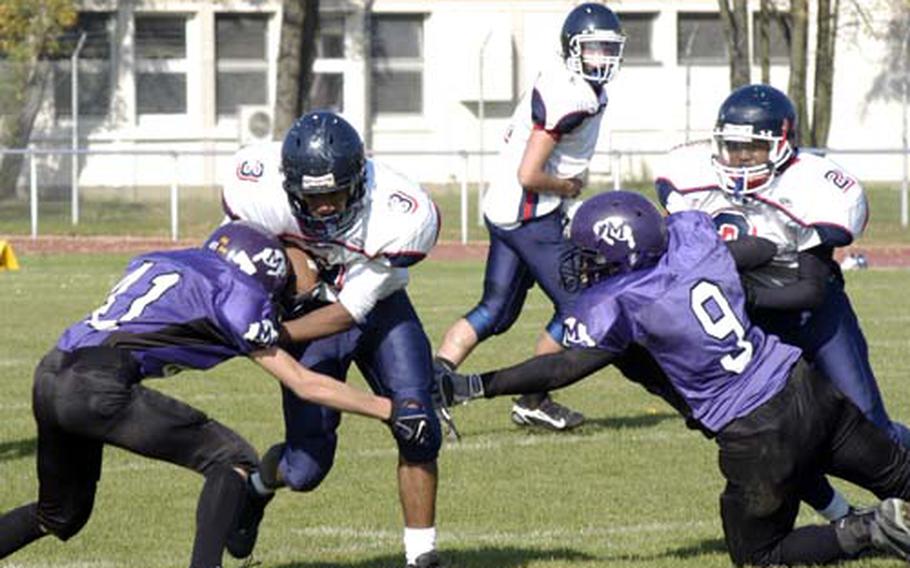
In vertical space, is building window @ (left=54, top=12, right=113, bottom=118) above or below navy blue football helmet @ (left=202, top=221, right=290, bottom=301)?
above

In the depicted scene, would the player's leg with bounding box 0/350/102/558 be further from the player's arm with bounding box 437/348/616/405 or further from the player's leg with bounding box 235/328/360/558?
the player's arm with bounding box 437/348/616/405

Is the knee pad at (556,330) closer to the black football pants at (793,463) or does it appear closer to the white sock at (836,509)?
the white sock at (836,509)

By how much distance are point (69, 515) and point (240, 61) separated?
81.4 ft

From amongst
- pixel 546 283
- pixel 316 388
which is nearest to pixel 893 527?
pixel 316 388

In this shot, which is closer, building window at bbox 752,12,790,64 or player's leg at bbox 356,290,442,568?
player's leg at bbox 356,290,442,568

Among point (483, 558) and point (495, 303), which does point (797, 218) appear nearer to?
point (483, 558)

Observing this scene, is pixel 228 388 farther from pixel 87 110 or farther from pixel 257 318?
pixel 87 110

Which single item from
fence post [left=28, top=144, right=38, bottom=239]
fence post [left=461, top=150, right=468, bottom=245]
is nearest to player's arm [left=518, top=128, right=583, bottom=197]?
fence post [left=461, top=150, right=468, bottom=245]

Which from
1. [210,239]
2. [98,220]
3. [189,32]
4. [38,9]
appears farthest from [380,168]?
[189,32]

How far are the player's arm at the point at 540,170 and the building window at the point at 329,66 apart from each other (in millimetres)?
21243

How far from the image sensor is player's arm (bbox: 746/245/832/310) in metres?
5.78

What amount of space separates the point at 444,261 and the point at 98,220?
17.9ft

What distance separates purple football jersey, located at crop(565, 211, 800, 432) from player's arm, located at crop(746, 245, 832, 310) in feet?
1.04

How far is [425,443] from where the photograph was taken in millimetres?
5609
